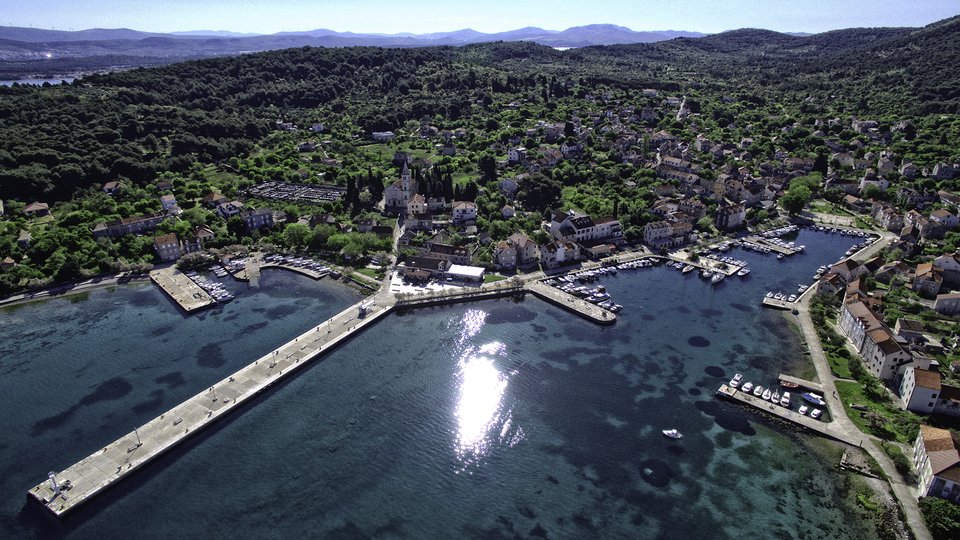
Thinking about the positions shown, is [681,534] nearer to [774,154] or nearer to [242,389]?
[242,389]

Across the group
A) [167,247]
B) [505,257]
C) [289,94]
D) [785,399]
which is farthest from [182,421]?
[289,94]

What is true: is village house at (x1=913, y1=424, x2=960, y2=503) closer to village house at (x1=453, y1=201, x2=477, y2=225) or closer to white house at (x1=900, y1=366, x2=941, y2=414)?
white house at (x1=900, y1=366, x2=941, y2=414)

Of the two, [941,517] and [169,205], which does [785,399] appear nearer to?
[941,517]

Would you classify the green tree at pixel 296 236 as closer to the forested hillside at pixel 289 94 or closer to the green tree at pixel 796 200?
the forested hillside at pixel 289 94

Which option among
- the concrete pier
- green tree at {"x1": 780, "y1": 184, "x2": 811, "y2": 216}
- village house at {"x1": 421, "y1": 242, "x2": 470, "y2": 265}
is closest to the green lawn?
the concrete pier

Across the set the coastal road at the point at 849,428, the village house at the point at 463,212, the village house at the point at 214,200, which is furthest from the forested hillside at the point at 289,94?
the coastal road at the point at 849,428
